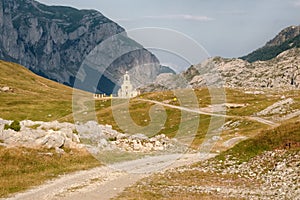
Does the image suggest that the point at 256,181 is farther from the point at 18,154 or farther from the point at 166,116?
the point at 166,116

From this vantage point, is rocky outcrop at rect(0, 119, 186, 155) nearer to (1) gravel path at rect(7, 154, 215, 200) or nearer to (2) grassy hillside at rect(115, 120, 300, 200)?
(1) gravel path at rect(7, 154, 215, 200)

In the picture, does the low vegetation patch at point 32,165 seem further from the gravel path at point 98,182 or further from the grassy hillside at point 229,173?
the grassy hillside at point 229,173

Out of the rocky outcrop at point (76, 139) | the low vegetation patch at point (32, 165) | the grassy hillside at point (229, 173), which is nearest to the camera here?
the grassy hillside at point (229, 173)

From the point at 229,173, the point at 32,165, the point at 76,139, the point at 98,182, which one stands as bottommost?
the point at 98,182

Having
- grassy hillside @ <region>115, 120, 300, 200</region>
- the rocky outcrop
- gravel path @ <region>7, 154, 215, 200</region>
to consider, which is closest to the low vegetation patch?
gravel path @ <region>7, 154, 215, 200</region>

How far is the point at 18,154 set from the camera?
143 feet

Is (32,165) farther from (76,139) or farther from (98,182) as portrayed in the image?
(76,139)

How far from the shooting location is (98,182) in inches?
1426

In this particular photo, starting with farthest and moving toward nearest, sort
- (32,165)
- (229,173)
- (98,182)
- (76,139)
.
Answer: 1. (76,139)
2. (32,165)
3. (229,173)
4. (98,182)

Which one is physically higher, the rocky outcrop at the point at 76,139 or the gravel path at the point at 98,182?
the rocky outcrop at the point at 76,139

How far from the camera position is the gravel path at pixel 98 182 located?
30547mm

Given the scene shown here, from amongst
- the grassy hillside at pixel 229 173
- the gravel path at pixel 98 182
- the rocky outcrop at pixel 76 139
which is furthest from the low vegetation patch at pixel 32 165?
the grassy hillside at pixel 229 173

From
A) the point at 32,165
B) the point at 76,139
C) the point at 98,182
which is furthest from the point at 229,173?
the point at 76,139

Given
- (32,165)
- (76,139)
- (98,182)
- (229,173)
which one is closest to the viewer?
(98,182)
